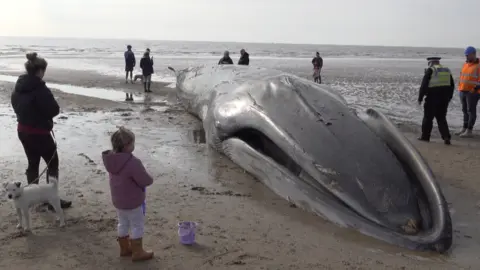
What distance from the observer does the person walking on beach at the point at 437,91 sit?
29.8 feet

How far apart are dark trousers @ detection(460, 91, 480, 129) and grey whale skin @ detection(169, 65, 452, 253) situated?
5422 millimetres

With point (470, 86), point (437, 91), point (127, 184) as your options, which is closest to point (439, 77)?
point (437, 91)

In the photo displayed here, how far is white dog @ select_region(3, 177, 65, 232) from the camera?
15.0 feet

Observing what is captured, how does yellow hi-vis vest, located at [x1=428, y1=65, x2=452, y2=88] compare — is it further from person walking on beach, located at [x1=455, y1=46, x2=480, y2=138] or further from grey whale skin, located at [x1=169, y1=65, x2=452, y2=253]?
grey whale skin, located at [x1=169, y1=65, x2=452, y2=253]

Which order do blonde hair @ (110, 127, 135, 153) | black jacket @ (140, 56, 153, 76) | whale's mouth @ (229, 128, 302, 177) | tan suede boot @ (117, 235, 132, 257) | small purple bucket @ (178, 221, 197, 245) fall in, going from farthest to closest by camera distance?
1. black jacket @ (140, 56, 153, 76)
2. whale's mouth @ (229, 128, 302, 177)
3. small purple bucket @ (178, 221, 197, 245)
4. tan suede boot @ (117, 235, 132, 257)
5. blonde hair @ (110, 127, 135, 153)

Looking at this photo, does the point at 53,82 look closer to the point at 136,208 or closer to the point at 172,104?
the point at 172,104

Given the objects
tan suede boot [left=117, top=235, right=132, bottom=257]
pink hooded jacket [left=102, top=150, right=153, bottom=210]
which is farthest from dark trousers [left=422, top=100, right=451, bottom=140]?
tan suede boot [left=117, top=235, right=132, bottom=257]

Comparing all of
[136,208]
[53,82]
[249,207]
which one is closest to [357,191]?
[249,207]

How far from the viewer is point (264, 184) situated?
6.18 metres

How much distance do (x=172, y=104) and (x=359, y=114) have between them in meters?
9.15

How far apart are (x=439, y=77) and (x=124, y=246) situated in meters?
7.36

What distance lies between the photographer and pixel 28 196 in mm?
4648

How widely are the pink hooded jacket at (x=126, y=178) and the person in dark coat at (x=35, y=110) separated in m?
1.50

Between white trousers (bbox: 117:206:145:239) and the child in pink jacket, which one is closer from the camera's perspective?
the child in pink jacket
